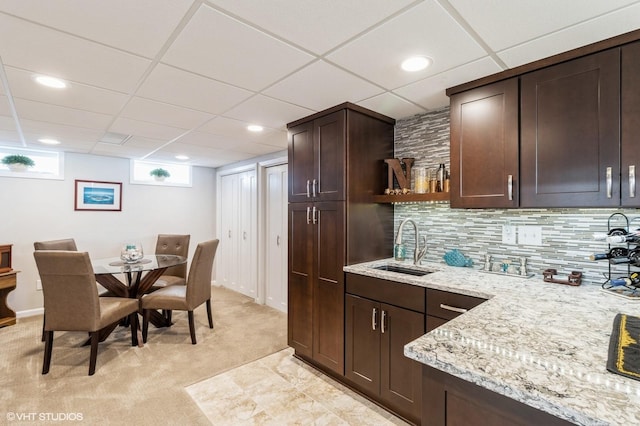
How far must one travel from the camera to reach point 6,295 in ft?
11.8

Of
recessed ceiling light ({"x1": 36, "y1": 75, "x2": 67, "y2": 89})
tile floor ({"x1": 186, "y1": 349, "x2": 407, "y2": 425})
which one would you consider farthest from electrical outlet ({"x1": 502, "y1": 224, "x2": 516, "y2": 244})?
recessed ceiling light ({"x1": 36, "y1": 75, "x2": 67, "y2": 89})

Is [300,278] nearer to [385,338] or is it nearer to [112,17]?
[385,338]

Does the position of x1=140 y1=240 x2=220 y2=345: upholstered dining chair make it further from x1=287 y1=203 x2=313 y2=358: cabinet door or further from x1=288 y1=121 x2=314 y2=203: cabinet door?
x1=288 y1=121 x2=314 y2=203: cabinet door

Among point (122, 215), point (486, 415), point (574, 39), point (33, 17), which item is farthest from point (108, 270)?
point (574, 39)

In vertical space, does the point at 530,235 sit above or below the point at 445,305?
above

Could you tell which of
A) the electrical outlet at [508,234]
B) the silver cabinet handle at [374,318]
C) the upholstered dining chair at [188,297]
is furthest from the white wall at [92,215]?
the electrical outlet at [508,234]

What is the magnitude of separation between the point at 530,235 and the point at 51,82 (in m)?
3.33

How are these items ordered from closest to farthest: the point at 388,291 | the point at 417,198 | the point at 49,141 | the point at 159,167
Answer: the point at 388,291 < the point at 417,198 < the point at 49,141 < the point at 159,167

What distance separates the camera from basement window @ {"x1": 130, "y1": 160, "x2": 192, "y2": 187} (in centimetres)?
480

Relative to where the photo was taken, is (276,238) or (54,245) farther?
(276,238)

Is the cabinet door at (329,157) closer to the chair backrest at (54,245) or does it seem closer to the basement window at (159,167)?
the chair backrest at (54,245)

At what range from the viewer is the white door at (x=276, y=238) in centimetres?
413

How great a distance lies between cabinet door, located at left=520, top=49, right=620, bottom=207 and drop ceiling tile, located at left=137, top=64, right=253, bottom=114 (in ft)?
6.00

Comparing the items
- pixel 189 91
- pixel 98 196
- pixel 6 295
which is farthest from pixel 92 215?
pixel 189 91
